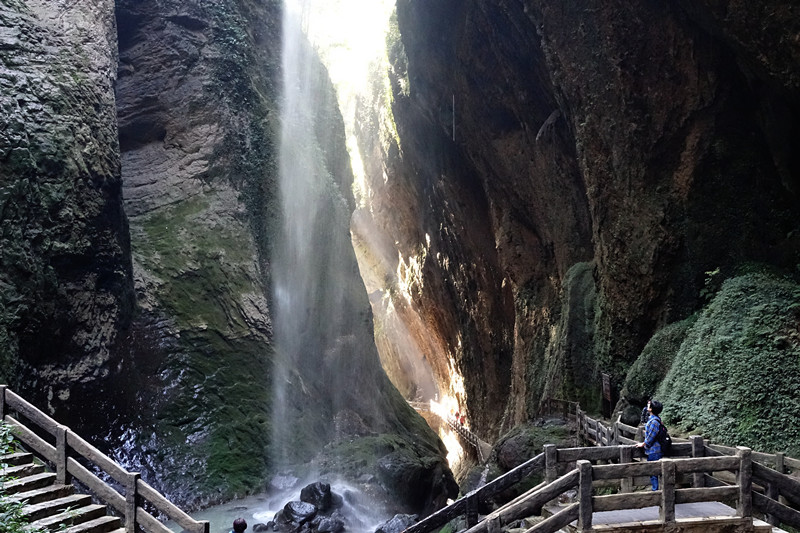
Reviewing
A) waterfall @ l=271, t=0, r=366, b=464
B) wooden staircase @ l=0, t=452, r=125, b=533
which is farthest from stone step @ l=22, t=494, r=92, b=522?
waterfall @ l=271, t=0, r=366, b=464

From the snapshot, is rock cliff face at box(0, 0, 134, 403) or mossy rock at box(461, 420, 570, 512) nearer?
→ rock cliff face at box(0, 0, 134, 403)

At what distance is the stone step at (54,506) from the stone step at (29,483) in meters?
0.31

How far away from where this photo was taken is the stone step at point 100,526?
732 centimetres

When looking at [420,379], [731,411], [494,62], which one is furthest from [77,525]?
[420,379]

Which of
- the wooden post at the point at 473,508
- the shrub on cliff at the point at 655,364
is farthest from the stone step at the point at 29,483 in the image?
the shrub on cliff at the point at 655,364

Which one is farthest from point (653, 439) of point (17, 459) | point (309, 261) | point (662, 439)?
point (309, 261)

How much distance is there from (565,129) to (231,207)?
12.4 meters

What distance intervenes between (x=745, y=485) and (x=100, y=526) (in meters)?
7.44

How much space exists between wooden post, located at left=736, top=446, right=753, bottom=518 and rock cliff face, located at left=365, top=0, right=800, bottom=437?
8.36 metres

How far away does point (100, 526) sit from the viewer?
25.2 ft

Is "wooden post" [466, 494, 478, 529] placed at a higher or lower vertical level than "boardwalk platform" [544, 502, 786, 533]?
lower

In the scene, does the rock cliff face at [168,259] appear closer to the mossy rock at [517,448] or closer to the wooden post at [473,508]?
the mossy rock at [517,448]

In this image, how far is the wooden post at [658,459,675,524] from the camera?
6688 mm

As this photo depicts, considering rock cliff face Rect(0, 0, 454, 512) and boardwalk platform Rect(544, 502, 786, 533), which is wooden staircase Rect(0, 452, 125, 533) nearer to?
rock cliff face Rect(0, 0, 454, 512)
